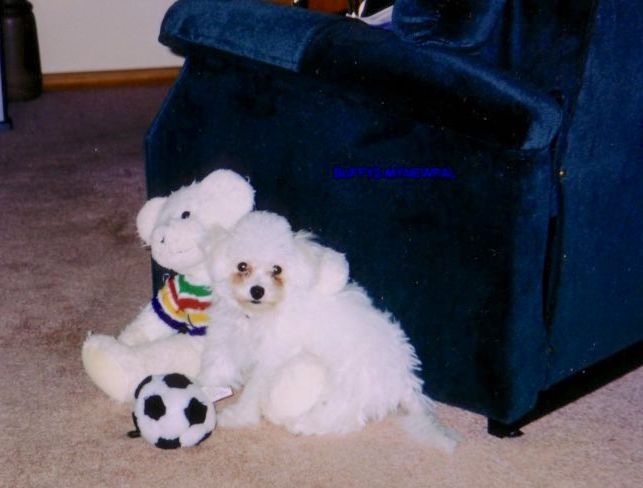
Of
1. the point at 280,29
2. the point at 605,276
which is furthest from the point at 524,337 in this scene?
the point at 280,29

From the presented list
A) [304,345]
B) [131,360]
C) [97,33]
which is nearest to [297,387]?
[304,345]

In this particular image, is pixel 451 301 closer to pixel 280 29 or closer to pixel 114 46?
pixel 280 29

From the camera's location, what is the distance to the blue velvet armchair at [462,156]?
1.47 meters

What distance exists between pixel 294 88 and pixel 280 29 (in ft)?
0.36

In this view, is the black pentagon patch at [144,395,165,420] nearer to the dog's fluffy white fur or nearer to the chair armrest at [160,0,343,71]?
the dog's fluffy white fur

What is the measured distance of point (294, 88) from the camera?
1688 mm

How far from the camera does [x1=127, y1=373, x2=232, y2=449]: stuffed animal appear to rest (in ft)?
5.16

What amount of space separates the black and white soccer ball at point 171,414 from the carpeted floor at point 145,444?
0.10 ft

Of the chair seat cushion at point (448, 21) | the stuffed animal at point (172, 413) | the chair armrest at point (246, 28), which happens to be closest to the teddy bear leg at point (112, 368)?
the stuffed animal at point (172, 413)

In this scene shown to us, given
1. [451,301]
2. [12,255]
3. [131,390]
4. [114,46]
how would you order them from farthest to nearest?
[114,46] → [12,255] → [131,390] → [451,301]

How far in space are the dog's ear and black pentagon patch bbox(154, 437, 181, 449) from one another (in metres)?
0.36

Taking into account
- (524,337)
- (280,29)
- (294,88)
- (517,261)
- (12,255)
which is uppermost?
(280,29)

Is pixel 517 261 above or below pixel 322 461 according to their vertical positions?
above

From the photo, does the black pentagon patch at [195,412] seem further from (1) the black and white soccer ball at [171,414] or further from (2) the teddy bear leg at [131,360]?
(2) the teddy bear leg at [131,360]
